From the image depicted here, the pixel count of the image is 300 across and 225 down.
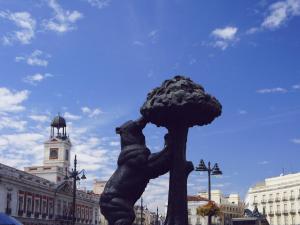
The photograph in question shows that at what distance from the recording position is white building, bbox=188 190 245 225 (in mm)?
91625

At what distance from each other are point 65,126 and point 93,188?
24457 millimetres

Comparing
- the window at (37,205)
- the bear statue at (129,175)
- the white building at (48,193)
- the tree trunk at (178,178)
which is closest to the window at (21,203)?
the white building at (48,193)

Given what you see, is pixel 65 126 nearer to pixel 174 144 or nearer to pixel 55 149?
pixel 55 149

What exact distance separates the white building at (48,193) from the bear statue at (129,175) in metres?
39.3

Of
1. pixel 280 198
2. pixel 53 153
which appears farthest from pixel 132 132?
pixel 53 153

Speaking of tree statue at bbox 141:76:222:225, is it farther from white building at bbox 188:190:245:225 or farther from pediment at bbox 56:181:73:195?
white building at bbox 188:190:245:225

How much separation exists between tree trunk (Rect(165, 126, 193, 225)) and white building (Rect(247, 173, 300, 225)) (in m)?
63.7

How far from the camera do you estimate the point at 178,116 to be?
11883 millimetres

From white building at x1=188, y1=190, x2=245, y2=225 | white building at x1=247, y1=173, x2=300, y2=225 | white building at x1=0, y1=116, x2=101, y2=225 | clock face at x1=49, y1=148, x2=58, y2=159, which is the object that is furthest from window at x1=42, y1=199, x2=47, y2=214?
white building at x1=188, y1=190, x2=245, y2=225

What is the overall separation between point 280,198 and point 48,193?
3381 centimetres

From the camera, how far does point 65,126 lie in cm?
8206

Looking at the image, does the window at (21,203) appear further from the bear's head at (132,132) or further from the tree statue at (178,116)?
the tree statue at (178,116)

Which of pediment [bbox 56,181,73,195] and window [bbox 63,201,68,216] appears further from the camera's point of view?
window [bbox 63,201,68,216]

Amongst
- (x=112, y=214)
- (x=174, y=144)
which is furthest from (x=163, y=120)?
(x=112, y=214)
